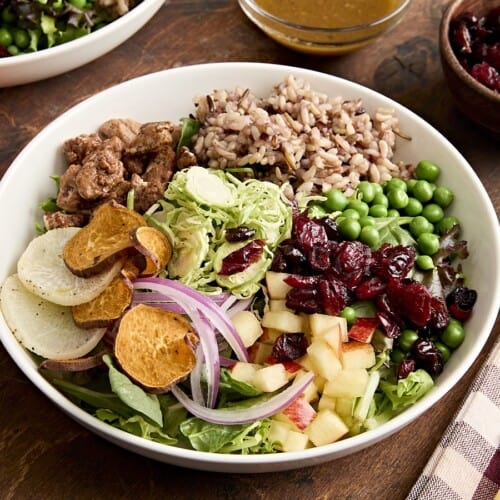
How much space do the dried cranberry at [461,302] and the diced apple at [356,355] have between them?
1.51ft

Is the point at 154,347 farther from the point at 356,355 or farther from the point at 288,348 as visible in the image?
the point at 356,355

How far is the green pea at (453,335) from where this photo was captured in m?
3.55

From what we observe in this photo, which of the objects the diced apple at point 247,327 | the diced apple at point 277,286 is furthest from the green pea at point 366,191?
the diced apple at point 247,327

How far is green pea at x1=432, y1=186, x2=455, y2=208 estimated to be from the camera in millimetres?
4008

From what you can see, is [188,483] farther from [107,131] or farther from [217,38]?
[217,38]

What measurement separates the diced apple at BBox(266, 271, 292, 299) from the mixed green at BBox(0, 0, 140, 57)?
2.01 meters

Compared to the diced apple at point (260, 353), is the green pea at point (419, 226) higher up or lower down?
higher up

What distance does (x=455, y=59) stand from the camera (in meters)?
4.23

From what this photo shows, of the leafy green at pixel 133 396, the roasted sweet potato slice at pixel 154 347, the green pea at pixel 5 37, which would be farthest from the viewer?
the green pea at pixel 5 37

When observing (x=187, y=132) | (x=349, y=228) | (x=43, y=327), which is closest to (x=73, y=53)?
(x=187, y=132)

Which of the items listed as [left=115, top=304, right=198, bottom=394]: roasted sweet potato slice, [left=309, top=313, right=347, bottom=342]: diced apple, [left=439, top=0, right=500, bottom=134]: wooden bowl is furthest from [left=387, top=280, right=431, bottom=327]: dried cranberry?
[left=439, top=0, right=500, bottom=134]: wooden bowl

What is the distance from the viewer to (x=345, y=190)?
13.1 ft

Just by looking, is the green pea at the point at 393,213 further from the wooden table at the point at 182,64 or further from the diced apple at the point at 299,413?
the diced apple at the point at 299,413

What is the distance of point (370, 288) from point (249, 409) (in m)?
0.71
